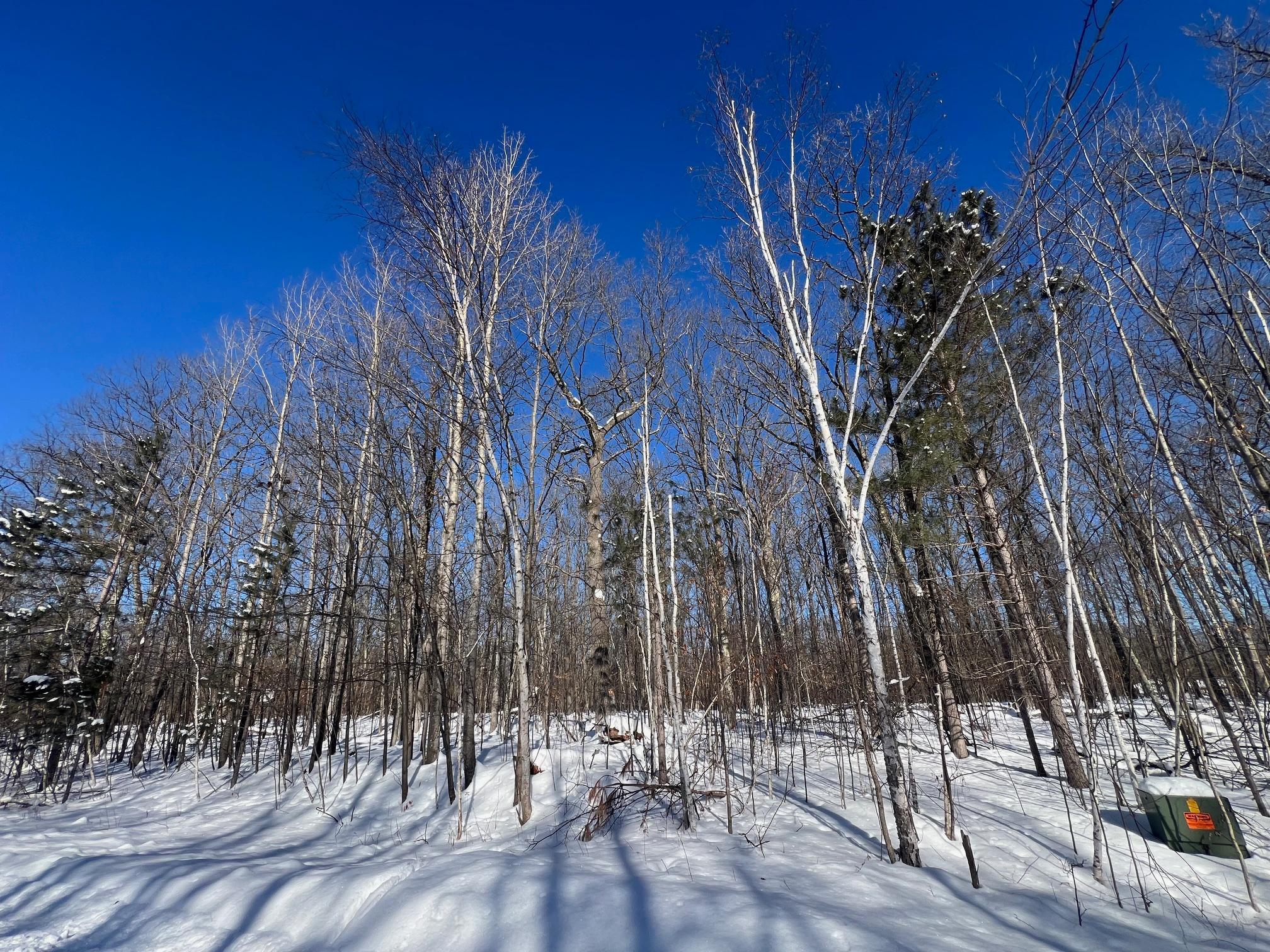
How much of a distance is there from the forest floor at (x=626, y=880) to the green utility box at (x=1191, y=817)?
11cm

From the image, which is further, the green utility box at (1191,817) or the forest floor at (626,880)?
the green utility box at (1191,817)

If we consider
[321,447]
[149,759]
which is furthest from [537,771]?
[149,759]

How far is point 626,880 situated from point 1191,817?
5.01 m

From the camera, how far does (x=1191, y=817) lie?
4.89 meters

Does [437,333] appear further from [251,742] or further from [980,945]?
[251,742]

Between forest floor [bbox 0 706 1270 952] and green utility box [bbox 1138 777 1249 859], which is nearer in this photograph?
forest floor [bbox 0 706 1270 952]

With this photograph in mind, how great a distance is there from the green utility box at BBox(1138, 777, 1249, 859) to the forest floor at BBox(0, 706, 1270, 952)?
114mm

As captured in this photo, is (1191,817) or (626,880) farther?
(1191,817)

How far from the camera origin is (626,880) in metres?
3.81

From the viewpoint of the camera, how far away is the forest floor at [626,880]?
3141 millimetres

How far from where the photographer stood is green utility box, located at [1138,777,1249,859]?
478 cm

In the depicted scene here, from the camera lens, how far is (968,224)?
8273 millimetres

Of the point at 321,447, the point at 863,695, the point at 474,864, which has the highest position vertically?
the point at 321,447

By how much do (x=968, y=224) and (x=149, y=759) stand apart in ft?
62.6
